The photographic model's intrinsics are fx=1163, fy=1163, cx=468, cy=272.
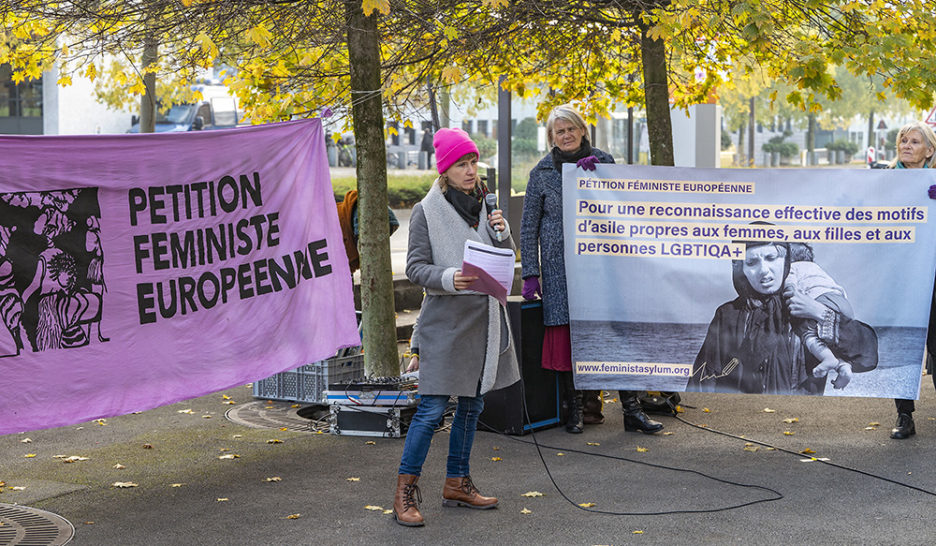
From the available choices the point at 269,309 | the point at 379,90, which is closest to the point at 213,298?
the point at 269,309

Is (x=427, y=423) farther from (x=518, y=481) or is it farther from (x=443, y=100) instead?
(x=443, y=100)

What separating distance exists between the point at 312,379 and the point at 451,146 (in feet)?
11.5

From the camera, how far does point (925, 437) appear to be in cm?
750

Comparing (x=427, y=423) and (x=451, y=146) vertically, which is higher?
(x=451, y=146)

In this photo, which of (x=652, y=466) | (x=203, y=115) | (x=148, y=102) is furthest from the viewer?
(x=203, y=115)

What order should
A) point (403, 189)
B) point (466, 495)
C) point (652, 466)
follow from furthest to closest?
point (403, 189)
point (652, 466)
point (466, 495)

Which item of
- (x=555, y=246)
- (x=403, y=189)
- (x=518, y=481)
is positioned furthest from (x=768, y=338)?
(x=403, y=189)

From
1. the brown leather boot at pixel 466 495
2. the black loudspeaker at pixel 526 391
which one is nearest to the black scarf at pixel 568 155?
the black loudspeaker at pixel 526 391

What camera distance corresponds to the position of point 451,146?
5.75 m

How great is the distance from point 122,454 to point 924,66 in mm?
5934

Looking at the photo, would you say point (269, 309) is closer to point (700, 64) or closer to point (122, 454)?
point (122, 454)

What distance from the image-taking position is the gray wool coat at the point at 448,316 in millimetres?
5648

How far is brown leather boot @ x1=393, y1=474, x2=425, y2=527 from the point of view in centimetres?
564

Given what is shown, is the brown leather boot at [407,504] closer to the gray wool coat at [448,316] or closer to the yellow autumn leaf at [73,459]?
the gray wool coat at [448,316]
